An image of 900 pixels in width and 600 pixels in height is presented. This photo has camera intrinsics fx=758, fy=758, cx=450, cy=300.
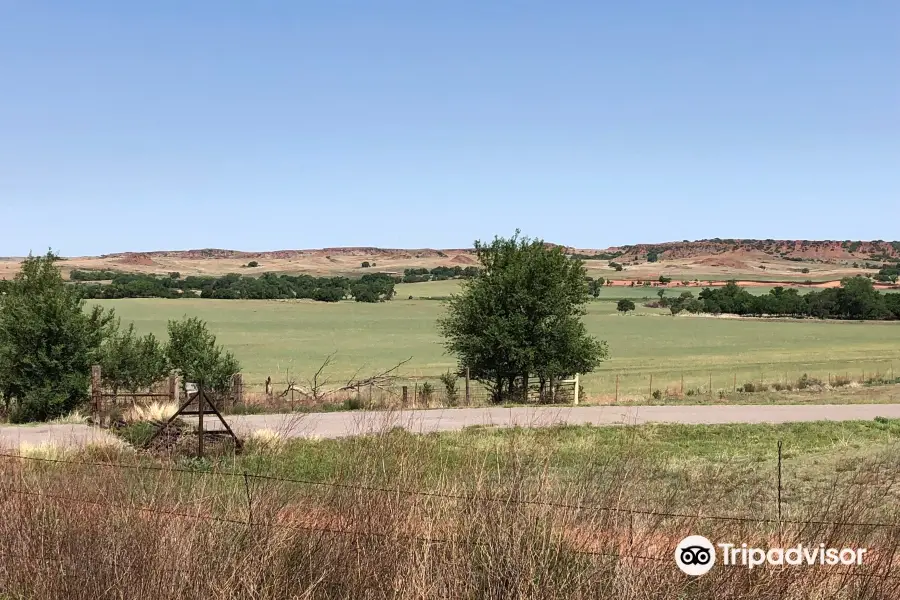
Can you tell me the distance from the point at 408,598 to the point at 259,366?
54.9 meters

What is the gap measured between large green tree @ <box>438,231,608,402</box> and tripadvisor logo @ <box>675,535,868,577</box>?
2805cm

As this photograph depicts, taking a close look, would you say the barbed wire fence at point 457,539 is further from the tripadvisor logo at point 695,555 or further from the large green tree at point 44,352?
the large green tree at point 44,352

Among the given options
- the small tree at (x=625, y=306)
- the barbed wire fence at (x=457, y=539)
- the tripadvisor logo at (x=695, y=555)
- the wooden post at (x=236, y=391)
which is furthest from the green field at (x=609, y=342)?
the tripadvisor logo at (x=695, y=555)

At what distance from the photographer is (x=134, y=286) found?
135 m

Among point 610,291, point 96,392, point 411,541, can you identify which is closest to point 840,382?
point 96,392

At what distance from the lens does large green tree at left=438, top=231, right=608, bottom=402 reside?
1304 inches

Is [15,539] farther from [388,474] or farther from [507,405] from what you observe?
[507,405]

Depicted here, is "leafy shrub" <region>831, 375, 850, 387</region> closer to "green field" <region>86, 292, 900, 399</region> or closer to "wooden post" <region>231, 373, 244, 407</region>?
"green field" <region>86, 292, 900, 399</region>

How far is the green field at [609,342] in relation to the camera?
50375 millimetres

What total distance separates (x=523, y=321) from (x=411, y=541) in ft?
94.1

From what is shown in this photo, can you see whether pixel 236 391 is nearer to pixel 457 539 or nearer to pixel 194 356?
pixel 194 356

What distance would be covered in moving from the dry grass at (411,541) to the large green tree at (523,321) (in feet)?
90.6

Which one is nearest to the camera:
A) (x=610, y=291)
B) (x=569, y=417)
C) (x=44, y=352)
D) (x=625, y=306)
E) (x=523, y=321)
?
(x=569, y=417)

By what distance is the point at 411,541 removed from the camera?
4.60m
